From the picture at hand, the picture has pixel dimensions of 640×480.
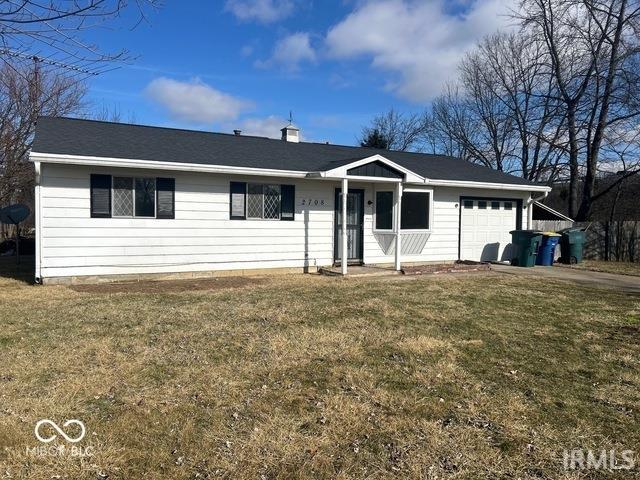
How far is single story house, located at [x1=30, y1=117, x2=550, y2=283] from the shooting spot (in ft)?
31.2

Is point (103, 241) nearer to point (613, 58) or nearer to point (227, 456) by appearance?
point (227, 456)

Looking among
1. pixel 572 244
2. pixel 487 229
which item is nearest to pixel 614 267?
Answer: pixel 572 244

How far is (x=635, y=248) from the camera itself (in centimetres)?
1766

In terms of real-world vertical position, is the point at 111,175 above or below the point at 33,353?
above

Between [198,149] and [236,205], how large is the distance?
5.63 ft

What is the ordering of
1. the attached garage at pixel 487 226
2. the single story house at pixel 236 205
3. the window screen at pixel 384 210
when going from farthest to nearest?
the attached garage at pixel 487 226
the window screen at pixel 384 210
the single story house at pixel 236 205

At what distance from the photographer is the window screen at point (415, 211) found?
12.9 meters

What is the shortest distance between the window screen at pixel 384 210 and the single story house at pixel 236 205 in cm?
3

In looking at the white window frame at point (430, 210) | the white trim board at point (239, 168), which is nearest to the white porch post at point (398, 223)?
the white trim board at point (239, 168)

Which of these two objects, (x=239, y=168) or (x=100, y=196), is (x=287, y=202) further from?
(x=100, y=196)

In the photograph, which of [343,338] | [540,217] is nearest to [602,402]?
[343,338]

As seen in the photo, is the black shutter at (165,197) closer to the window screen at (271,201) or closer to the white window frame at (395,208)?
the window screen at (271,201)

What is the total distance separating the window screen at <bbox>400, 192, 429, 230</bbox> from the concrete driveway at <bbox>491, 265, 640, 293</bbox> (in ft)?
8.20

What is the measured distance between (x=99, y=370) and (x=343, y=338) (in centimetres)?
271
